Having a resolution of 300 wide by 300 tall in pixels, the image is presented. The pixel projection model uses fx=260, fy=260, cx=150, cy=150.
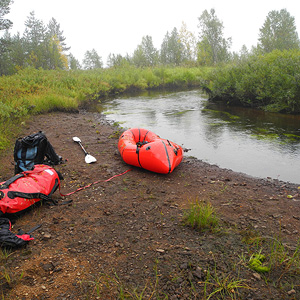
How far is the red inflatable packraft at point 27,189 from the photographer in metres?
2.87

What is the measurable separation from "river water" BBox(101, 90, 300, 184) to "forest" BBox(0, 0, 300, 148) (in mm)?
1019

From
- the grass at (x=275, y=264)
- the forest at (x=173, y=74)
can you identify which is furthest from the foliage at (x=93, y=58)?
the grass at (x=275, y=264)

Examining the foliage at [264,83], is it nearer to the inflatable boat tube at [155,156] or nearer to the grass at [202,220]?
the inflatable boat tube at [155,156]

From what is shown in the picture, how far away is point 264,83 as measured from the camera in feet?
33.1

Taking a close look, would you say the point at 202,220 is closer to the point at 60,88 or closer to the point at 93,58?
the point at 60,88

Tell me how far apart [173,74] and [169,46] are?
22.0 meters

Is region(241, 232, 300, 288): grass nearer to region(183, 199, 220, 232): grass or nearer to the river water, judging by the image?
region(183, 199, 220, 232): grass

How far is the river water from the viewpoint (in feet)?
17.5

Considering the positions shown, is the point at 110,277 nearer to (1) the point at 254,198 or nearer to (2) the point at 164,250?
(2) the point at 164,250

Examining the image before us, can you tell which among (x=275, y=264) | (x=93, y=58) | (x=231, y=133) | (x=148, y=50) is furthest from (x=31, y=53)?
(x=275, y=264)

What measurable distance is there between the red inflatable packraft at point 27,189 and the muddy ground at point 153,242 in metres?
0.16

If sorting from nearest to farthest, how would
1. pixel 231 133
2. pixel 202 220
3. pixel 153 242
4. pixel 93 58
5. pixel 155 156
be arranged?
pixel 153 242
pixel 202 220
pixel 155 156
pixel 231 133
pixel 93 58

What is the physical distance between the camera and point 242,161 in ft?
18.2

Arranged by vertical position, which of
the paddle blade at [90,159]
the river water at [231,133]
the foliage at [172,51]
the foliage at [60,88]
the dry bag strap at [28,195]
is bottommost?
the river water at [231,133]
